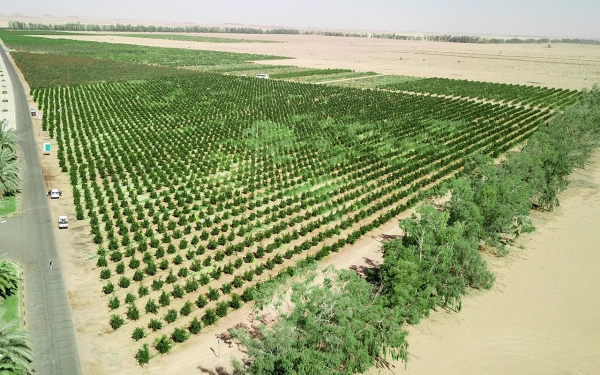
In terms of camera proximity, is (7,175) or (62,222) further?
(7,175)

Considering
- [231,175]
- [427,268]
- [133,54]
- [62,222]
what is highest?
[133,54]

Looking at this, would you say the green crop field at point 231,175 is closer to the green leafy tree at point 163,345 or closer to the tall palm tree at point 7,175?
the green leafy tree at point 163,345

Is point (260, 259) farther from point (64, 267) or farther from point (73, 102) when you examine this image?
point (73, 102)

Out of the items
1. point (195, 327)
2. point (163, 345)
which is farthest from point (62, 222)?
point (163, 345)

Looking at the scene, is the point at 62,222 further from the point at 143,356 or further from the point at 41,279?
the point at 143,356

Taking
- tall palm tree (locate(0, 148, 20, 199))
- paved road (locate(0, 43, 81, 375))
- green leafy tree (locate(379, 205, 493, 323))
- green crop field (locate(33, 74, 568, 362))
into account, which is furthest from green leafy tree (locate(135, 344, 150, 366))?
tall palm tree (locate(0, 148, 20, 199))

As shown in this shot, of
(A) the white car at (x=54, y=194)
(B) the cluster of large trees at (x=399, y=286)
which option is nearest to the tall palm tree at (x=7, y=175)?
(A) the white car at (x=54, y=194)

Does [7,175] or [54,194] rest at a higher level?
[7,175]

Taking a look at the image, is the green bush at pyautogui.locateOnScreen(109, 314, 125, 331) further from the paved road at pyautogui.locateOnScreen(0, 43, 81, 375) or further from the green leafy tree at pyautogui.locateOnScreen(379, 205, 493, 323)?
the green leafy tree at pyautogui.locateOnScreen(379, 205, 493, 323)
